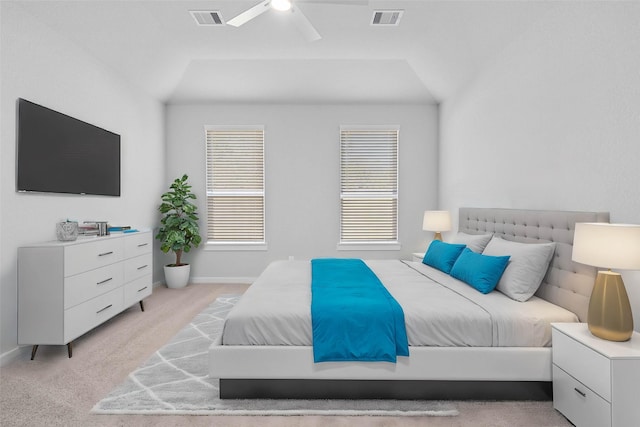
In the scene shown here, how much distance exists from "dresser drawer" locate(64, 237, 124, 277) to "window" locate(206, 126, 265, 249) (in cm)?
202

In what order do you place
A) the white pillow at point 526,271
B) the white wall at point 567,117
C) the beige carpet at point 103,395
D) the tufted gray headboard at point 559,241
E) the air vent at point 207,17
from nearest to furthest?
the beige carpet at point 103,395
the white wall at point 567,117
the tufted gray headboard at point 559,241
the white pillow at point 526,271
the air vent at point 207,17

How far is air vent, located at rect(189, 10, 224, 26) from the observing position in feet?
11.5

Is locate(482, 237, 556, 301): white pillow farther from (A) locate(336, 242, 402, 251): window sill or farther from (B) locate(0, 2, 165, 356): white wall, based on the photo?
(B) locate(0, 2, 165, 356): white wall

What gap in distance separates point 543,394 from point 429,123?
417cm

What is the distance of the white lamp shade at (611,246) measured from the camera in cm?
170

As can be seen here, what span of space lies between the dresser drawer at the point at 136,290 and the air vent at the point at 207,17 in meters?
2.87

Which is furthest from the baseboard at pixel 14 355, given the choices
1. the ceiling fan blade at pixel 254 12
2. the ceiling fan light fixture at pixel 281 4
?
the ceiling fan light fixture at pixel 281 4

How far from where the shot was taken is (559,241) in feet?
8.28

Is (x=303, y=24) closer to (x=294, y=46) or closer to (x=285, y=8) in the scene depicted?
(x=285, y=8)

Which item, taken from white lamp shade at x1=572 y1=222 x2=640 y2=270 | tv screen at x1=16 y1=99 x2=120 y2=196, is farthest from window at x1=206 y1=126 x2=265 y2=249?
white lamp shade at x1=572 y1=222 x2=640 y2=270

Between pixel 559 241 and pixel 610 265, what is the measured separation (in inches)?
33.3

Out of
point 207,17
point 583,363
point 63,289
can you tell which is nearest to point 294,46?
point 207,17

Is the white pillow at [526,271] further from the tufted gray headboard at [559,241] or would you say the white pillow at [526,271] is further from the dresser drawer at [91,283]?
the dresser drawer at [91,283]

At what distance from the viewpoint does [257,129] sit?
5473 millimetres
